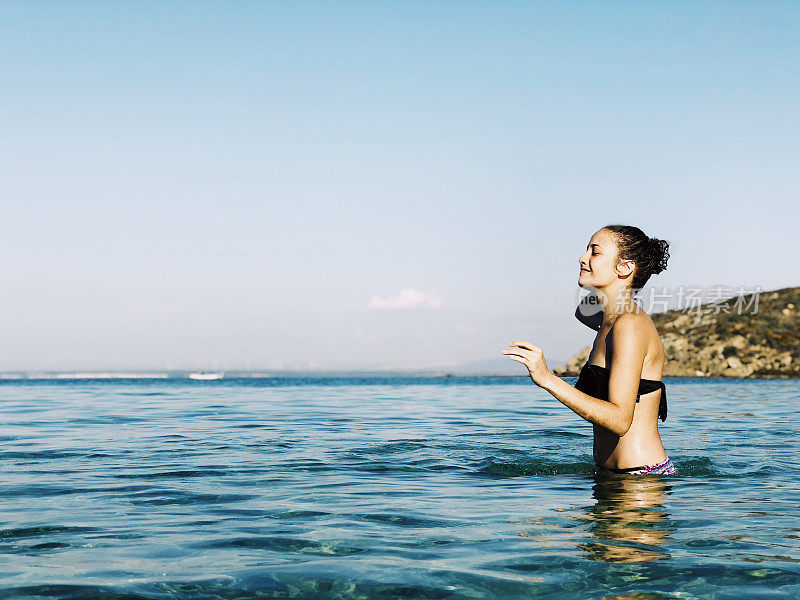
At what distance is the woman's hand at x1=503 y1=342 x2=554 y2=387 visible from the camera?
5.72 meters

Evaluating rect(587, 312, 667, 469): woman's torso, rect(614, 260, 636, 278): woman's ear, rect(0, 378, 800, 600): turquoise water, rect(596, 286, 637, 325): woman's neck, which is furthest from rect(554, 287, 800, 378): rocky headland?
rect(614, 260, 636, 278): woman's ear

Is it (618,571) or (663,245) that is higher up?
(663,245)

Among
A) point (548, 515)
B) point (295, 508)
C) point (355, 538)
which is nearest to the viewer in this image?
point (355, 538)

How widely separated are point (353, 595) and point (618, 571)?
5.04 ft

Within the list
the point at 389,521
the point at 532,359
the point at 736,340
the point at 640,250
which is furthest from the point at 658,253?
the point at 736,340

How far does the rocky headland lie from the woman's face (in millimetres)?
80987

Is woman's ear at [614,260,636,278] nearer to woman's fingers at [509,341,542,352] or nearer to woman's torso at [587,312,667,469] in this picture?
woman's torso at [587,312,667,469]

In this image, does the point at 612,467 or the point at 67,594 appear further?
the point at 612,467

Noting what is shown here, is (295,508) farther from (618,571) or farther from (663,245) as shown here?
(663,245)

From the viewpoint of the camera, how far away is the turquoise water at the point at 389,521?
4.43 meters

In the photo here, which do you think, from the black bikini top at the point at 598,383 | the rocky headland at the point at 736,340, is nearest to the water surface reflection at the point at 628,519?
the black bikini top at the point at 598,383

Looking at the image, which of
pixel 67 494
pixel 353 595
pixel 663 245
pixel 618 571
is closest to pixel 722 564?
pixel 618 571

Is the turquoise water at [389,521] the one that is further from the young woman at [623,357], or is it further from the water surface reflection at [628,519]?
the young woman at [623,357]

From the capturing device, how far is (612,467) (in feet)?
24.1
